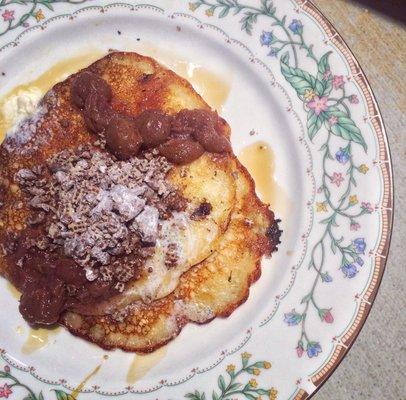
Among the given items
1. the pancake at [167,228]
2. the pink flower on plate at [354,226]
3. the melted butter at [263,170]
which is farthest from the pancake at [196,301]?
the pink flower on plate at [354,226]

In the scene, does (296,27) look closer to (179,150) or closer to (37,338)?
(179,150)

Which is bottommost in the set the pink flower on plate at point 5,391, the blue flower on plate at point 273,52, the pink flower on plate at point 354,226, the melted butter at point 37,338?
the pink flower on plate at point 5,391

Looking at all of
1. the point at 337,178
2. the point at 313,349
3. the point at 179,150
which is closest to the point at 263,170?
the point at 337,178

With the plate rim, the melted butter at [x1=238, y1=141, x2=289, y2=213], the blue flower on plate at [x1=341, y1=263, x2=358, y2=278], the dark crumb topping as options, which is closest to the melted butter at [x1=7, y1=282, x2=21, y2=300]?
the dark crumb topping

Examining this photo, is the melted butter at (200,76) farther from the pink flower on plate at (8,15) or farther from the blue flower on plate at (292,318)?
the blue flower on plate at (292,318)

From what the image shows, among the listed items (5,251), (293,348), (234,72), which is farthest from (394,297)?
(5,251)
